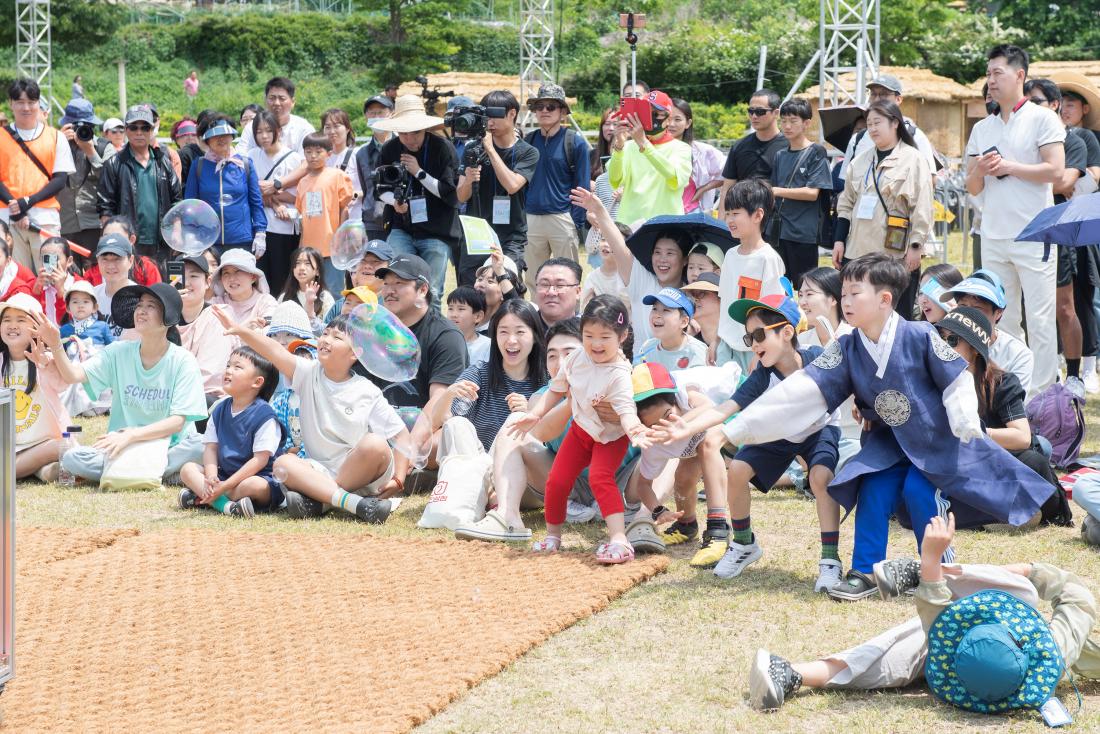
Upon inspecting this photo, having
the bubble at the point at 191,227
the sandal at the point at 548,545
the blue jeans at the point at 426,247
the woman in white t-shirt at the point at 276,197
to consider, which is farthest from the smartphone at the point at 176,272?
the sandal at the point at 548,545

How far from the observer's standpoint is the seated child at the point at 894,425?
4.47 meters

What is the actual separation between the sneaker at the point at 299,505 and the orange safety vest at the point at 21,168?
17.6ft

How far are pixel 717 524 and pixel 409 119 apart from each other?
4513 mm

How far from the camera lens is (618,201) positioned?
9.16 metres

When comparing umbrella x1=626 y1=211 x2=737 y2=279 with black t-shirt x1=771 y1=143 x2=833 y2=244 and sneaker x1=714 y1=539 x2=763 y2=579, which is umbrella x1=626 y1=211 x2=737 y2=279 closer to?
black t-shirt x1=771 y1=143 x2=833 y2=244

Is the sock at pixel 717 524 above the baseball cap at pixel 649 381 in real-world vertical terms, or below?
below

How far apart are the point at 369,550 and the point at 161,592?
89 cm

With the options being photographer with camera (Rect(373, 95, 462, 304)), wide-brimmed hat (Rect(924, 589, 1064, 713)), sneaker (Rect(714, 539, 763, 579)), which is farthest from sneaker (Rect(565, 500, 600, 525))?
photographer with camera (Rect(373, 95, 462, 304))

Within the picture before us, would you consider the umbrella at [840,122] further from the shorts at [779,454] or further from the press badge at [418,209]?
the shorts at [779,454]

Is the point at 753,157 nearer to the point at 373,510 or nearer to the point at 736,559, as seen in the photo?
the point at 373,510

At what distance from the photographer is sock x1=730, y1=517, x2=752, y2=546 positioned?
16.2 feet

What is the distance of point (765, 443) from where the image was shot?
497 cm

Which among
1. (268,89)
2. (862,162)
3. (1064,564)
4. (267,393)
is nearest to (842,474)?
(1064,564)

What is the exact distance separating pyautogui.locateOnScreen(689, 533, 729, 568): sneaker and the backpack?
7.25 ft
